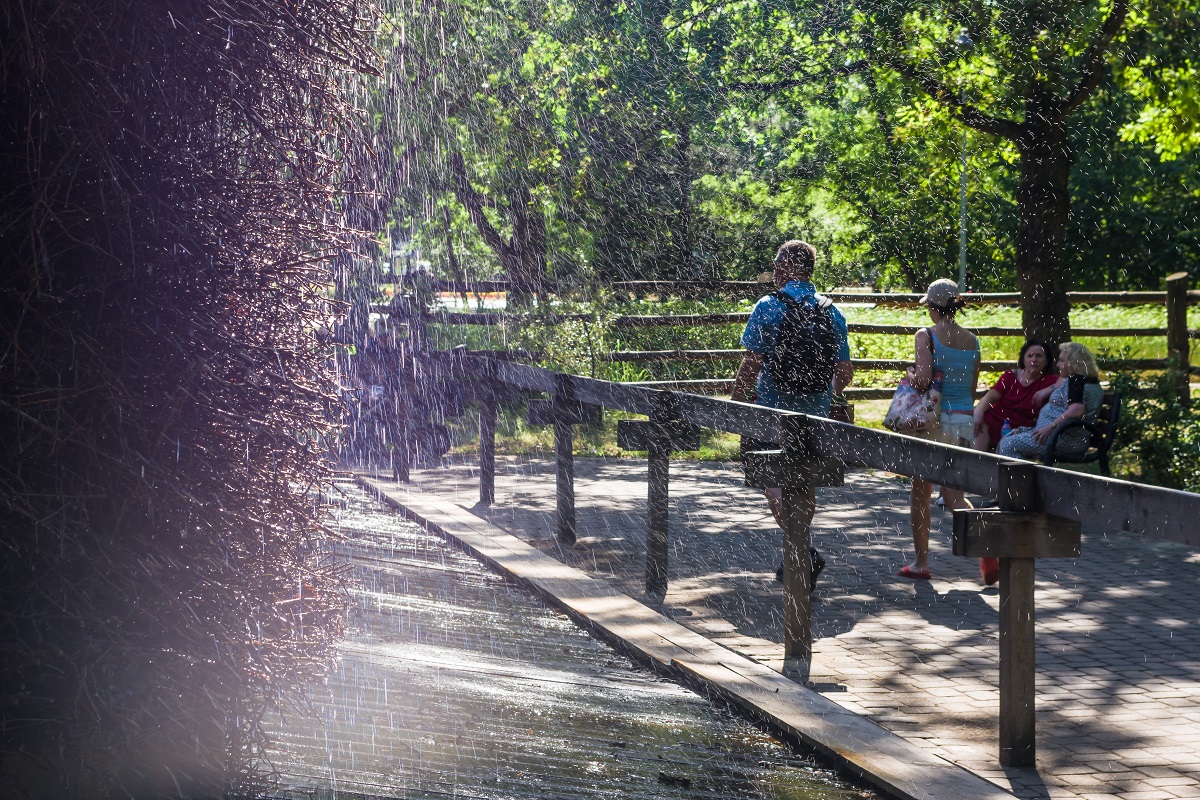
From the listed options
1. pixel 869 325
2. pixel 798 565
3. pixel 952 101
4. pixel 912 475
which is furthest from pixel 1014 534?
pixel 869 325

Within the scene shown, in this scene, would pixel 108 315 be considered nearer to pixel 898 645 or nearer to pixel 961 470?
pixel 961 470

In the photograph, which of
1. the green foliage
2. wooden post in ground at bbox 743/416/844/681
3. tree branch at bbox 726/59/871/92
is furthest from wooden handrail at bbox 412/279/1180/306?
wooden post in ground at bbox 743/416/844/681

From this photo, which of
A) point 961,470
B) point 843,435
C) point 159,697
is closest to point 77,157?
point 159,697

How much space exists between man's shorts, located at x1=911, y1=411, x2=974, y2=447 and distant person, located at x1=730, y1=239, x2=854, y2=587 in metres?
1.36

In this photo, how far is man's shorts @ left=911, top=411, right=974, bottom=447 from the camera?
356 inches

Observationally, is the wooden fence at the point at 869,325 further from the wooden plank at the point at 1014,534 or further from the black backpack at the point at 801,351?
the wooden plank at the point at 1014,534

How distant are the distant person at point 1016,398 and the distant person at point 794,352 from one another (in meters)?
2.44

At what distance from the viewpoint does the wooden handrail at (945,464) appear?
4121 millimetres

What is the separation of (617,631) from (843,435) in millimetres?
1488

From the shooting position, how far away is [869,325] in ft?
65.1

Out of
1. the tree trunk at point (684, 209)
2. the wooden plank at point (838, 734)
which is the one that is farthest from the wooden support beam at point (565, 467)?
the tree trunk at point (684, 209)

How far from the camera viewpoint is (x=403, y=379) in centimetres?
1538

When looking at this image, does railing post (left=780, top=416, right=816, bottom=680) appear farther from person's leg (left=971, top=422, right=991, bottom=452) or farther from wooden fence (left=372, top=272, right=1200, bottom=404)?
wooden fence (left=372, top=272, right=1200, bottom=404)

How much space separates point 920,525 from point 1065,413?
2.03m
